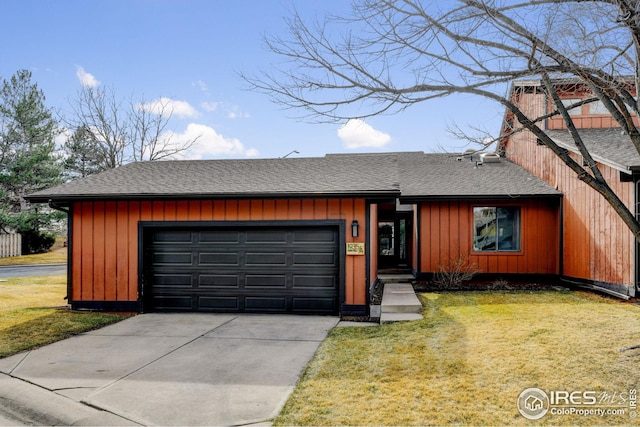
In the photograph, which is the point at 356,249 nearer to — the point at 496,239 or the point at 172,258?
the point at 172,258

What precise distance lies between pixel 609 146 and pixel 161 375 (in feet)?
36.5

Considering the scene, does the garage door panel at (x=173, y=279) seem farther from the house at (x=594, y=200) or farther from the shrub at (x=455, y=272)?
the house at (x=594, y=200)

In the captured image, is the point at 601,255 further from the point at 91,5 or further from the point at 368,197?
the point at 91,5

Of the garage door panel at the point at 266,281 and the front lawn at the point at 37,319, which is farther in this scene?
the garage door panel at the point at 266,281

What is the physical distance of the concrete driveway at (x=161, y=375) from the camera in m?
4.15

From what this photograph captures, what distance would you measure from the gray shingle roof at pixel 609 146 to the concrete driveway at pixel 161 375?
6.83m

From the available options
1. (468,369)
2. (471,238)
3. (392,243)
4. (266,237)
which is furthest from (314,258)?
(392,243)

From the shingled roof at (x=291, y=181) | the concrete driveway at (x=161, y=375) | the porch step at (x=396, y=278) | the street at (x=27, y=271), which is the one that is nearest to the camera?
the concrete driveway at (x=161, y=375)

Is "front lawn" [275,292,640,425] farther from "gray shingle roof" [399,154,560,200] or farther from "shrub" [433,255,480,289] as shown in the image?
"gray shingle roof" [399,154,560,200]

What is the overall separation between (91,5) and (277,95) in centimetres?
921

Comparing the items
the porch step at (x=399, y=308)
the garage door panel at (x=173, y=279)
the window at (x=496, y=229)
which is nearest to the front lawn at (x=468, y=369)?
the porch step at (x=399, y=308)

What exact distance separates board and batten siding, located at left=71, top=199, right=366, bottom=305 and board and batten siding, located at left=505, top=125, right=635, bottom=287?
5959 mm

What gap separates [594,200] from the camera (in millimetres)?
10422

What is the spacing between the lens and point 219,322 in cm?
840
